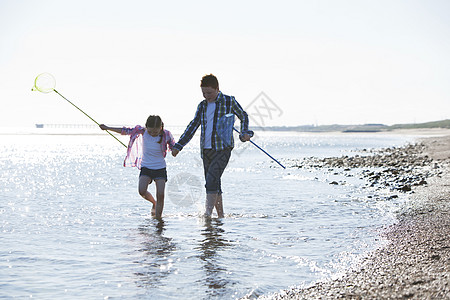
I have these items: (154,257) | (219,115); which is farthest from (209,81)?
(154,257)

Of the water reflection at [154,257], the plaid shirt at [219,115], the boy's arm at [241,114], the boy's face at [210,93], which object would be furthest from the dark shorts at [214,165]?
the water reflection at [154,257]

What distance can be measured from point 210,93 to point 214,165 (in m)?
1.23

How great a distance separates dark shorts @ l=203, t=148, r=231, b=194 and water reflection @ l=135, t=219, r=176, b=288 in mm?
1165

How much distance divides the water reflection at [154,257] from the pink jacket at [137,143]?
4.54 feet

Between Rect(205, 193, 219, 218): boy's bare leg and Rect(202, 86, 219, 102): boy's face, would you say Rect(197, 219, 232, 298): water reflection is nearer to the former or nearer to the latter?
Rect(205, 193, 219, 218): boy's bare leg

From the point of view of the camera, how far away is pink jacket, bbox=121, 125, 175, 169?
8.71 metres

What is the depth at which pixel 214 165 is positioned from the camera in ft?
26.8

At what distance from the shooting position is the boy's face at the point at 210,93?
26.1 ft

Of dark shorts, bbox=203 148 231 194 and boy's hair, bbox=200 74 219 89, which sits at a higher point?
boy's hair, bbox=200 74 219 89

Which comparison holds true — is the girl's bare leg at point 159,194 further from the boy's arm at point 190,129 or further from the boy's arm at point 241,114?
the boy's arm at point 241,114

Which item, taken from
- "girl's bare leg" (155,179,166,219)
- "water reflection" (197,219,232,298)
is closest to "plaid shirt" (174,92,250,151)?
"girl's bare leg" (155,179,166,219)

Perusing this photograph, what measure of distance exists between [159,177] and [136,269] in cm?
335

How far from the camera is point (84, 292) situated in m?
4.82

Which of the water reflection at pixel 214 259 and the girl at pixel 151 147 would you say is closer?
the water reflection at pixel 214 259
